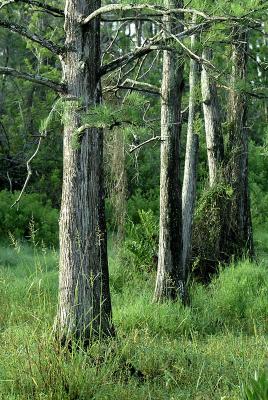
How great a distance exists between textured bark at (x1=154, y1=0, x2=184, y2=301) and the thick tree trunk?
98.9 inches

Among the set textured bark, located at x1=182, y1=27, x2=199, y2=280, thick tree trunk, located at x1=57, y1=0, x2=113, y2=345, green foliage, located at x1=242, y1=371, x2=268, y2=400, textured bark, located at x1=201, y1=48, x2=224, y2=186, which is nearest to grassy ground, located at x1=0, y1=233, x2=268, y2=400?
thick tree trunk, located at x1=57, y1=0, x2=113, y2=345

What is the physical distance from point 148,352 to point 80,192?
1532 mm

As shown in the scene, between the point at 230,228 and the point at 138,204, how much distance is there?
245 inches

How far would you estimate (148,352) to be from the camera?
5.69 m

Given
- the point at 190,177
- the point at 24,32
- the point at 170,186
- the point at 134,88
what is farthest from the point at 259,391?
the point at 190,177

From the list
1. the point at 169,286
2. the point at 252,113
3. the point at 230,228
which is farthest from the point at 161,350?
the point at 252,113

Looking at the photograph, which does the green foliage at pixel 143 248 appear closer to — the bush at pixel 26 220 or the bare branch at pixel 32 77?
the bush at pixel 26 220

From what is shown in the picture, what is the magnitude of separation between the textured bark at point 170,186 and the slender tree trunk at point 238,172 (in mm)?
2859

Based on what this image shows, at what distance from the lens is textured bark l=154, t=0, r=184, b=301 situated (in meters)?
8.10

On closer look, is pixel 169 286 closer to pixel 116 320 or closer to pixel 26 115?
pixel 116 320

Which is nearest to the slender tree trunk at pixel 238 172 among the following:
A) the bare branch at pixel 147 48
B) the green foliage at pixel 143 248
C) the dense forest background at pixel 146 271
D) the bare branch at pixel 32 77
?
the dense forest background at pixel 146 271

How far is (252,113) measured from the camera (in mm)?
27859

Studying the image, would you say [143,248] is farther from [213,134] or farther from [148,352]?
[148,352]

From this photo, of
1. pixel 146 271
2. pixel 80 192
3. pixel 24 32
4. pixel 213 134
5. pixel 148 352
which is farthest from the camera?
pixel 213 134
